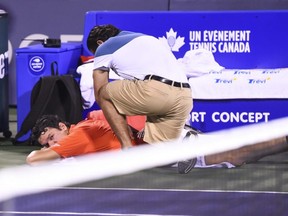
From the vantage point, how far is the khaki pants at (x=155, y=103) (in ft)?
18.0

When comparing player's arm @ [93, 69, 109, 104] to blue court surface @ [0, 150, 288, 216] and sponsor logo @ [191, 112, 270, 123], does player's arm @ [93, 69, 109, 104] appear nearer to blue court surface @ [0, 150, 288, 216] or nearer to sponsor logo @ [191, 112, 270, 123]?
blue court surface @ [0, 150, 288, 216]

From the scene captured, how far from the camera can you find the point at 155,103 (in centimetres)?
548

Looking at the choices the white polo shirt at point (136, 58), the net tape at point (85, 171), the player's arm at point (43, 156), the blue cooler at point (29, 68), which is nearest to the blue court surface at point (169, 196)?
the net tape at point (85, 171)

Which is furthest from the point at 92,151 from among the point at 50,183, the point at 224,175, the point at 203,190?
the point at 50,183

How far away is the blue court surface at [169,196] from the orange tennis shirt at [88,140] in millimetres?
1604

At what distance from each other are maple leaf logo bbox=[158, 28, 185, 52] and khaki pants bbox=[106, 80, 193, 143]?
243cm

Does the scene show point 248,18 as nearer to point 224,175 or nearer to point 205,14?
point 205,14

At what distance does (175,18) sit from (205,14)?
0.30 metres

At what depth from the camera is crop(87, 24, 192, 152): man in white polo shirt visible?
216 inches

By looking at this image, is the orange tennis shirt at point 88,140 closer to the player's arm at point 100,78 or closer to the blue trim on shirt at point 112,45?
the player's arm at point 100,78

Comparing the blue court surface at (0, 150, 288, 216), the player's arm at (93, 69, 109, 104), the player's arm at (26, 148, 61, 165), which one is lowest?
the player's arm at (26, 148, 61, 165)

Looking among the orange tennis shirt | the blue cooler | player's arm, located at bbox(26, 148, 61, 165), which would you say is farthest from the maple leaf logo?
player's arm, located at bbox(26, 148, 61, 165)

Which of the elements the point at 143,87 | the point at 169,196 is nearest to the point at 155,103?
the point at 143,87

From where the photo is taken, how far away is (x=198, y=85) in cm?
730
